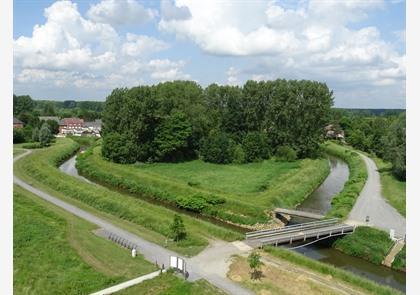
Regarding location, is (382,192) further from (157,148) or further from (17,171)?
(17,171)

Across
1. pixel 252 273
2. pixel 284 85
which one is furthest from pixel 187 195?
pixel 284 85

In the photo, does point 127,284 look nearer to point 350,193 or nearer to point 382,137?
point 350,193

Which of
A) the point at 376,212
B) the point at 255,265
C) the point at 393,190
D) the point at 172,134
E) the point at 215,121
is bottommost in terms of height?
the point at 255,265

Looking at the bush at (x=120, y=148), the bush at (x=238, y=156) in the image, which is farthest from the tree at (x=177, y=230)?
the bush at (x=238, y=156)

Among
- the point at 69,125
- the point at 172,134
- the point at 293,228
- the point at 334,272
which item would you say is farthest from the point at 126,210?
the point at 69,125

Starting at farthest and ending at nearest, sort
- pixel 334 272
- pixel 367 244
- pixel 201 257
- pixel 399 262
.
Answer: pixel 367 244, pixel 399 262, pixel 201 257, pixel 334 272

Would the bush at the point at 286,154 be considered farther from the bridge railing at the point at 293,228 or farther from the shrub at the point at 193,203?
the bridge railing at the point at 293,228
